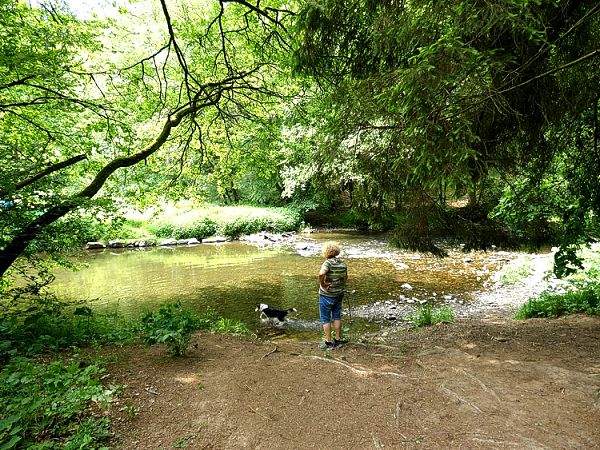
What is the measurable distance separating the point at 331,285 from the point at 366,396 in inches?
74.2

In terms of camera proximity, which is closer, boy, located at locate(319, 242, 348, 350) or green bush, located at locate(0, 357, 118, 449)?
green bush, located at locate(0, 357, 118, 449)

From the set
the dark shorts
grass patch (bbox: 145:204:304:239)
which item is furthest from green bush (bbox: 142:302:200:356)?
grass patch (bbox: 145:204:304:239)

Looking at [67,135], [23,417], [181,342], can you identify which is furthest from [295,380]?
[67,135]

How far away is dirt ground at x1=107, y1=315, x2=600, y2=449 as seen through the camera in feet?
9.46

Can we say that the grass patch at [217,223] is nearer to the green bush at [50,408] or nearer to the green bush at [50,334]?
the green bush at [50,334]

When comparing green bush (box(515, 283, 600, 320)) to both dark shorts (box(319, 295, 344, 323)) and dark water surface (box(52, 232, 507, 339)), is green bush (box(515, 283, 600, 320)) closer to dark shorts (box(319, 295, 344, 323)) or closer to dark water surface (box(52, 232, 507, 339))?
dark water surface (box(52, 232, 507, 339))

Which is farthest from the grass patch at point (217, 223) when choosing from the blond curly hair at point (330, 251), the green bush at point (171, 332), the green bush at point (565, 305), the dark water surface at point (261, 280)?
the green bush at point (565, 305)

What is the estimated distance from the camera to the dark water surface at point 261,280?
9766 mm

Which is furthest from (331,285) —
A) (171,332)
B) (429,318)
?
(429,318)

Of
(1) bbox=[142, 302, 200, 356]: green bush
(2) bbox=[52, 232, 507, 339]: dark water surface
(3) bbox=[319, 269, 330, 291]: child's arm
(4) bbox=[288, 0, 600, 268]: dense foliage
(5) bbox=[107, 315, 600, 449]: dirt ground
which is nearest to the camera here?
(5) bbox=[107, 315, 600, 449]: dirt ground

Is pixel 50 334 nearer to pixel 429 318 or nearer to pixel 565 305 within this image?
pixel 429 318

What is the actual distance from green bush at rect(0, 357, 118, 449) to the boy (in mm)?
3056

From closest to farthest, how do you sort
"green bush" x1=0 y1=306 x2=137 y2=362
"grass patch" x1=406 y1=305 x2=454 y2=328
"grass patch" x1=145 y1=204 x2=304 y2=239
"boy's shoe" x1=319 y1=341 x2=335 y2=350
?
1. "green bush" x1=0 y1=306 x2=137 y2=362
2. "boy's shoe" x1=319 y1=341 x2=335 y2=350
3. "grass patch" x1=406 y1=305 x2=454 y2=328
4. "grass patch" x1=145 y1=204 x2=304 y2=239

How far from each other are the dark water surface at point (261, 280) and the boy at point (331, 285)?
2181mm
